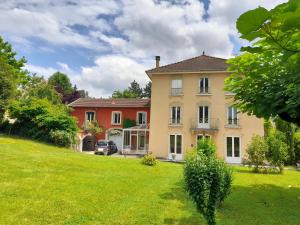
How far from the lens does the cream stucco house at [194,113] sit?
105 feet

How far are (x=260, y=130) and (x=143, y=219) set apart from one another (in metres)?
26.2

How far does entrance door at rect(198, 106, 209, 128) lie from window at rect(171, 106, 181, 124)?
228 centimetres

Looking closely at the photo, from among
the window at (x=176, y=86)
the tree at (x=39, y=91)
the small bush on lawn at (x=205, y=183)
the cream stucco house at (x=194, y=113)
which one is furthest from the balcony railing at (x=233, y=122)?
the small bush on lawn at (x=205, y=183)

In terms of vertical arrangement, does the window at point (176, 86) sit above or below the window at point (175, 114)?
above

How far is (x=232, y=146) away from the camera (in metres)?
32.2

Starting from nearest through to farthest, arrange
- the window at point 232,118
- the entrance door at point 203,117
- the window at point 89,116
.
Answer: the window at point 232,118 → the entrance door at point 203,117 → the window at point 89,116

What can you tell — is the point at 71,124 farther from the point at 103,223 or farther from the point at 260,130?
the point at 103,223

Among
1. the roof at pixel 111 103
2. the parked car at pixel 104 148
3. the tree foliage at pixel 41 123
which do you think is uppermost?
the roof at pixel 111 103

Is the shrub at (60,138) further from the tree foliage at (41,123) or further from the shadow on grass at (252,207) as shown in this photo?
the shadow on grass at (252,207)

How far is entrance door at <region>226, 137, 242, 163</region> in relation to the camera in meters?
31.8

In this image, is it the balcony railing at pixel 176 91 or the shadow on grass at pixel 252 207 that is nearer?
the shadow on grass at pixel 252 207

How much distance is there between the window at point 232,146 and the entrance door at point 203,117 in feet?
9.15

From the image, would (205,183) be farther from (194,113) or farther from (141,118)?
(141,118)

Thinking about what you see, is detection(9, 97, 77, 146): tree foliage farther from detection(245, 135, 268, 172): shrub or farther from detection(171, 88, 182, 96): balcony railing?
detection(245, 135, 268, 172): shrub
